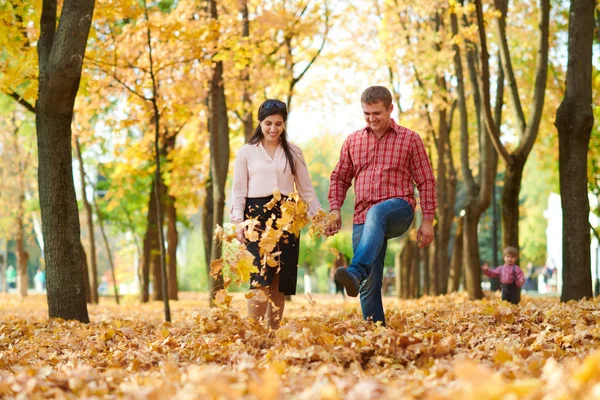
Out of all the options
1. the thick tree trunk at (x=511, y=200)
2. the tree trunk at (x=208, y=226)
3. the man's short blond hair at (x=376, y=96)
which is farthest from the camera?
the tree trunk at (x=208, y=226)

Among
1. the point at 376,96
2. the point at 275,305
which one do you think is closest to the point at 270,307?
Answer: the point at 275,305

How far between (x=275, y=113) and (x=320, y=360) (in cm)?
262

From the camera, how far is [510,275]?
38.1 feet

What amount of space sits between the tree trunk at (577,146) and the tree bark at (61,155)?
6.05 m

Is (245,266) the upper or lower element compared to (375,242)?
lower

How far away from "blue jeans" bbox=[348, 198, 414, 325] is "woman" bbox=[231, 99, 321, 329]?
23.3 inches

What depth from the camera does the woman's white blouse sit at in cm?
667

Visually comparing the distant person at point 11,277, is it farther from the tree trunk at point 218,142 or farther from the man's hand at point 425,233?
the man's hand at point 425,233

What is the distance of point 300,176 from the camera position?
686cm

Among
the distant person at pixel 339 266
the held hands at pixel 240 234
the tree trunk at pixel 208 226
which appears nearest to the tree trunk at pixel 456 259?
the distant person at pixel 339 266

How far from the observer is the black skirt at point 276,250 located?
659cm

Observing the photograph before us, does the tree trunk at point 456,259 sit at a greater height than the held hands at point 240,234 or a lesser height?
lesser

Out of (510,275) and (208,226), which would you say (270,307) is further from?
(208,226)

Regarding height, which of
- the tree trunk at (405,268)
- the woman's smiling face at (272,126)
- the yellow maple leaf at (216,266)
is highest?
the woman's smiling face at (272,126)
